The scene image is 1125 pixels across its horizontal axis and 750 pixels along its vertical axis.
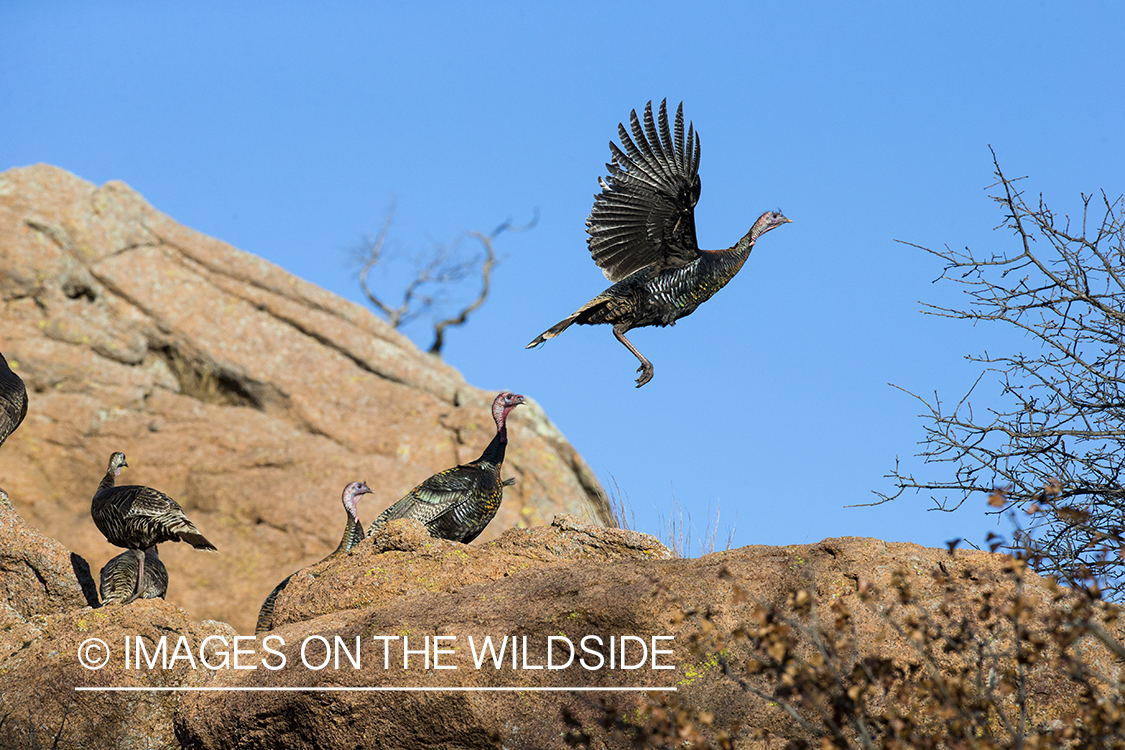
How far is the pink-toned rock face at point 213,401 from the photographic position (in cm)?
1227

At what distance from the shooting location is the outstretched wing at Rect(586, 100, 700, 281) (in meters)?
7.14

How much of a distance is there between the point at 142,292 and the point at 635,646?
1194cm

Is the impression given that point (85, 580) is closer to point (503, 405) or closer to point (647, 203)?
point (503, 405)

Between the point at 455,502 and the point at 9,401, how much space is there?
3.30 meters

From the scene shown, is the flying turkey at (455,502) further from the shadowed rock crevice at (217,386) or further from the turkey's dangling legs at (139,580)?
the shadowed rock crevice at (217,386)

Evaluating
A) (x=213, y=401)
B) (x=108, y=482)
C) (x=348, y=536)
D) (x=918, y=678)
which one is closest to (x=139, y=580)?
(x=108, y=482)

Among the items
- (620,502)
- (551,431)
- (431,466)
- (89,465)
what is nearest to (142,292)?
(89,465)

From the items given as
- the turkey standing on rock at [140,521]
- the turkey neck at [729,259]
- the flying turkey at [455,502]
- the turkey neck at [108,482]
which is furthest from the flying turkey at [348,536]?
the turkey neck at [729,259]

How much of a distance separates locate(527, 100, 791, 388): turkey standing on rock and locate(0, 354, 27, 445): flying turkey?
384cm

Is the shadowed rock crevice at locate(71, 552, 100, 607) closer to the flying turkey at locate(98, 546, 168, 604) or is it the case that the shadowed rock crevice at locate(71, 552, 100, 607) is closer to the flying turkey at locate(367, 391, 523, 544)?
the flying turkey at locate(98, 546, 168, 604)

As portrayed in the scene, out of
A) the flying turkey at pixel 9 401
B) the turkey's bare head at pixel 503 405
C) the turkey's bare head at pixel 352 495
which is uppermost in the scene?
the turkey's bare head at pixel 503 405

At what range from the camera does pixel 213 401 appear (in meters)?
14.4

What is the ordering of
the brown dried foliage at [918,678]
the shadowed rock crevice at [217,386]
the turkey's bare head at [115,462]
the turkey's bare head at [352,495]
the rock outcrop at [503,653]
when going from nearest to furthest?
the brown dried foliage at [918,678], the rock outcrop at [503,653], the turkey's bare head at [115,462], the turkey's bare head at [352,495], the shadowed rock crevice at [217,386]

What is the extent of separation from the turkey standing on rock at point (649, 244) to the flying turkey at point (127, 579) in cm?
311
